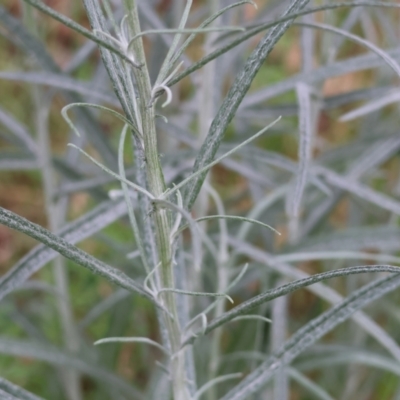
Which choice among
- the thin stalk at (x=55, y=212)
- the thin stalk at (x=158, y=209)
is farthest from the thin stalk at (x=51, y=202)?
the thin stalk at (x=158, y=209)

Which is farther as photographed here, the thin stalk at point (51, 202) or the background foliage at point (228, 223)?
the thin stalk at point (51, 202)

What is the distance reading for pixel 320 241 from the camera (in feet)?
2.62

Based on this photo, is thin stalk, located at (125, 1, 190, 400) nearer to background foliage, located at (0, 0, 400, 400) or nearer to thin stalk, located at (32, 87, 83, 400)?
background foliage, located at (0, 0, 400, 400)

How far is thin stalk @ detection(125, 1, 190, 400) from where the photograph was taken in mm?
347

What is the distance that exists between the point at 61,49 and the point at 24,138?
59.4 inches

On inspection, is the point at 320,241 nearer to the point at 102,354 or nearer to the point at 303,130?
the point at 303,130

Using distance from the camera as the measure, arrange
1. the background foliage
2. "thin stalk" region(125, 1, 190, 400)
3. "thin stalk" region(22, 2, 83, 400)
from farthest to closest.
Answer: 1. "thin stalk" region(22, 2, 83, 400)
2. the background foliage
3. "thin stalk" region(125, 1, 190, 400)

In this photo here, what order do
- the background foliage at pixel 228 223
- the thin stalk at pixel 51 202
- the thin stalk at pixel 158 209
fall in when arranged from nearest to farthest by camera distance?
1. the thin stalk at pixel 158 209
2. the background foliage at pixel 228 223
3. the thin stalk at pixel 51 202

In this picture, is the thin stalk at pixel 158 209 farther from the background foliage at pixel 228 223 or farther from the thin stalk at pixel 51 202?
the thin stalk at pixel 51 202

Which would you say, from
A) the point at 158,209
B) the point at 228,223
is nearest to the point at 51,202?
the point at 228,223

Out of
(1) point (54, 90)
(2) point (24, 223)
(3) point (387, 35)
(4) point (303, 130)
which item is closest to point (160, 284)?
(2) point (24, 223)

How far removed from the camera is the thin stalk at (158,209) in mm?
347

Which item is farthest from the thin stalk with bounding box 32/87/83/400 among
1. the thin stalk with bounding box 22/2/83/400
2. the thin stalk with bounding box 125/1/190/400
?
the thin stalk with bounding box 125/1/190/400

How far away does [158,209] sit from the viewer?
39cm
